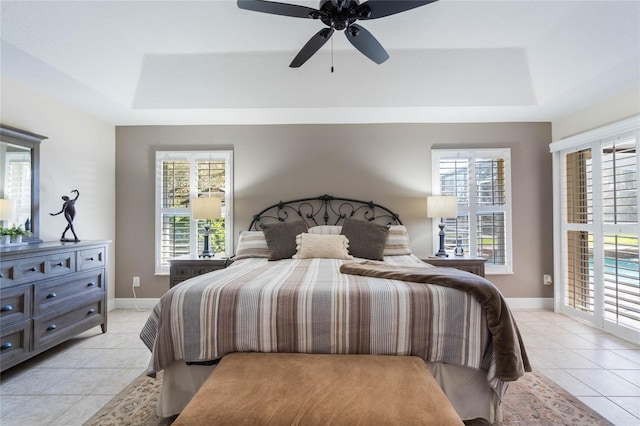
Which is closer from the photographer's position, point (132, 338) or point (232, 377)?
point (232, 377)

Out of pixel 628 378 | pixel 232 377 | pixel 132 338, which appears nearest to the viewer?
pixel 232 377

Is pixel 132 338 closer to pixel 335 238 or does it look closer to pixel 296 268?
pixel 296 268

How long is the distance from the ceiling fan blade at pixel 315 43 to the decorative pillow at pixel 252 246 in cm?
181

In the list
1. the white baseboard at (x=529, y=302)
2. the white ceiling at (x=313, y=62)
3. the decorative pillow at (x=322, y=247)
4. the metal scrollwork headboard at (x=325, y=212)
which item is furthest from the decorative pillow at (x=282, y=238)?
the white baseboard at (x=529, y=302)

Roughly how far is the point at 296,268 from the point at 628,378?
2532 mm

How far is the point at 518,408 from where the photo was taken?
1.81 meters

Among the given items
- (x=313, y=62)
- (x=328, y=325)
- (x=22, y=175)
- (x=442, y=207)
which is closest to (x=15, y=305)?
(x=22, y=175)

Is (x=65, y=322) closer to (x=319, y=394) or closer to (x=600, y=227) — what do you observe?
(x=319, y=394)

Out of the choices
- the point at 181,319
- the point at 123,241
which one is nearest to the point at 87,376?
the point at 181,319

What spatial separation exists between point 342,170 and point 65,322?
3.15m

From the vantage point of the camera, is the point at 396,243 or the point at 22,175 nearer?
the point at 22,175

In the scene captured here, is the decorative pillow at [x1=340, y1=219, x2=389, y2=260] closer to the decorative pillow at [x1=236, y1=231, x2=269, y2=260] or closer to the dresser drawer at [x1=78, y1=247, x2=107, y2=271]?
the decorative pillow at [x1=236, y1=231, x2=269, y2=260]

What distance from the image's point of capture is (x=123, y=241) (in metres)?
3.86

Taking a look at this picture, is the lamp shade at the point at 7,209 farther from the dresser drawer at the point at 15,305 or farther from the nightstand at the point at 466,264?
the nightstand at the point at 466,264
